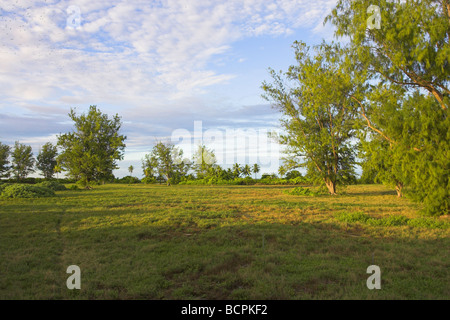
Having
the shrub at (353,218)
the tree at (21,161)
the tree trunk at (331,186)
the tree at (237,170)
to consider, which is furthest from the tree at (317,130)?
the tree at (21,161)

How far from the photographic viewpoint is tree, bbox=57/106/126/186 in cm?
3419

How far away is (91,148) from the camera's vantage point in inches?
1377

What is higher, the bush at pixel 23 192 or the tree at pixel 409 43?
the tree at pixel 409 43

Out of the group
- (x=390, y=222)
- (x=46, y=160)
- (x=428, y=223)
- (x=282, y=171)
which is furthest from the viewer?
(x=46, y=160)

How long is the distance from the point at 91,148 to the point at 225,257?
33078 millimetres

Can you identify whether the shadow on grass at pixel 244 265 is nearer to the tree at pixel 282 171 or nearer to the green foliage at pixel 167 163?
the tree at pixel 282 171

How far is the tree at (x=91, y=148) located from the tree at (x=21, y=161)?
87.0 feet

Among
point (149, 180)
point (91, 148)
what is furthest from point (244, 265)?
point (149, 180)

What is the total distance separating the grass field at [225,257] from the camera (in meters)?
4.98

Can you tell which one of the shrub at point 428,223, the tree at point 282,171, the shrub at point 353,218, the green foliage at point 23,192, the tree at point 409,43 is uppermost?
the tree at point 409,43

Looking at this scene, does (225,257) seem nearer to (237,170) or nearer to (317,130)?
(317,130)

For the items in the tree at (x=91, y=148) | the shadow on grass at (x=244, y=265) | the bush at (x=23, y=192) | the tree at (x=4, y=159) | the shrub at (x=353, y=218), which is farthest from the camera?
the tree at (x=4, y=159)
